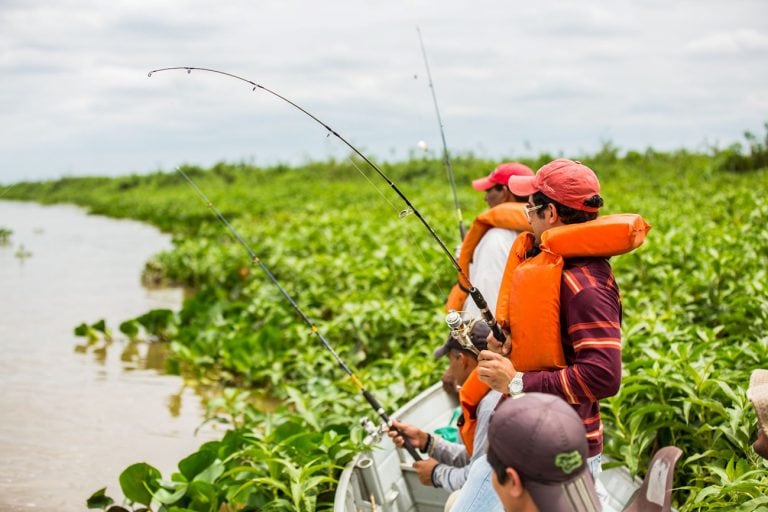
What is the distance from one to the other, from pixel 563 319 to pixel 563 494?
73 centimetres

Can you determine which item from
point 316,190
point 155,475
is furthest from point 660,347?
point 316,190

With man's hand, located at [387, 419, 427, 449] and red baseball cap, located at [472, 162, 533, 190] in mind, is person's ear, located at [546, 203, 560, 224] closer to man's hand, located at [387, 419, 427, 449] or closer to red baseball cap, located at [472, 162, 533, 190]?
red baseball cap, located at [472, 162, 533, 190]

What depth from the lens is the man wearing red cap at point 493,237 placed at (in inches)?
145

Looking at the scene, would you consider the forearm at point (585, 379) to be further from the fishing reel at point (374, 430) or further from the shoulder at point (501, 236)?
the fishing reel at point (374, 430)

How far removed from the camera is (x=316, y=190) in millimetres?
23312

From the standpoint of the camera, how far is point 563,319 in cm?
251

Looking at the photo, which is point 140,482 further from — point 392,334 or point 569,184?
point 392,334

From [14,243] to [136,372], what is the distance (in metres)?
16.6

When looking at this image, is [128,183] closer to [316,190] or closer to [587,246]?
[316,190]

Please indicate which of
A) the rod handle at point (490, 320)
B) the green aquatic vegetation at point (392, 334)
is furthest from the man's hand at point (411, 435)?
the rod handle at point (490, 320)

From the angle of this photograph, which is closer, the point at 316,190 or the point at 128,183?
the point at 316,190

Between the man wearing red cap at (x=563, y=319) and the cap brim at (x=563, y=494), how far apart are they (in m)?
0.41

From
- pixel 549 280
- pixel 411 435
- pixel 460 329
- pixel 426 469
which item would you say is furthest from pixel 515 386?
pixel 411 435

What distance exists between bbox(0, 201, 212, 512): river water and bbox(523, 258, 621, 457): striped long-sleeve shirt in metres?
4.18
